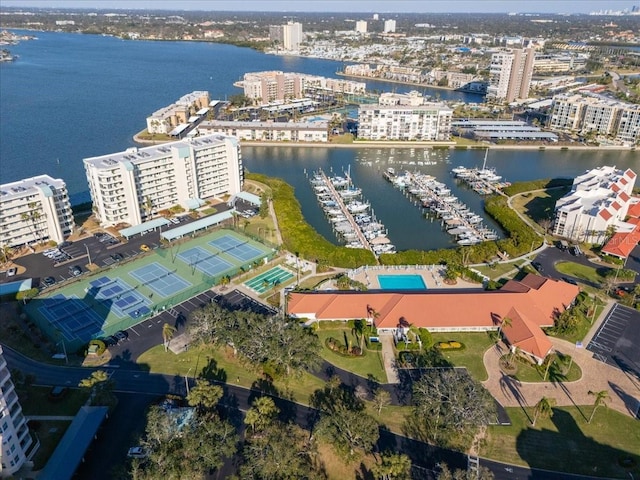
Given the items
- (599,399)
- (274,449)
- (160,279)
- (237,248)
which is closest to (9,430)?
(274,449)

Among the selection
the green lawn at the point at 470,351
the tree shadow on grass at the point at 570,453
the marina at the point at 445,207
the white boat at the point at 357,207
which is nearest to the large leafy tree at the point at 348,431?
the tree shadow on grass at the point at 570,453

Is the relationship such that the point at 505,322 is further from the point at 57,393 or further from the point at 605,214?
the point at 57,393

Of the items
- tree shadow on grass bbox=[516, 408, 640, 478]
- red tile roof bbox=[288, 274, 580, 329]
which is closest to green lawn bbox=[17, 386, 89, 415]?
red tile roof bbox=[288, 274, 580, 329]

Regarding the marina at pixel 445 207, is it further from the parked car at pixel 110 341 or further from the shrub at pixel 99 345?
the shrub at pixel 99 345

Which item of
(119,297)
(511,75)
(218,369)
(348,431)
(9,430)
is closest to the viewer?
(9,430)

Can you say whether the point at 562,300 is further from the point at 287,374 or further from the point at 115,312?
the point at 115,312

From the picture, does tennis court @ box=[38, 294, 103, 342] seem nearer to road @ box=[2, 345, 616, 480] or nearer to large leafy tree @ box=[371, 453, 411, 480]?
road @ box=[2, 345, 616, 480]
